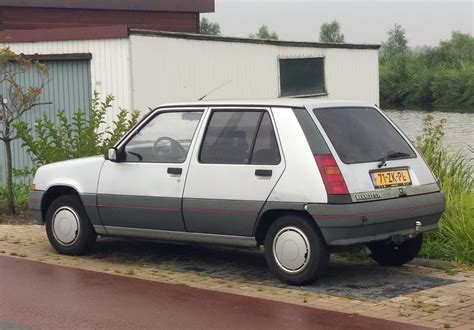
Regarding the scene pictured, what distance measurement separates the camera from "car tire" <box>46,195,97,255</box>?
962 cm

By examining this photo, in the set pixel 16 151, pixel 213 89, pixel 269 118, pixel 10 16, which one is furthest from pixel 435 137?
pixel 10 16

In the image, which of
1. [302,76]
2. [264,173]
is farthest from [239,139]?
[302,76]

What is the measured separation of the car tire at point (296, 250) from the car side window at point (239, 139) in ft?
2.01

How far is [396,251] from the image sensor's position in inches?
356

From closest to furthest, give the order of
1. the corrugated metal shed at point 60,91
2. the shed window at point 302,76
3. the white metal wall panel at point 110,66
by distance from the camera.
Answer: the white metal wall panel at point 110,66
the corrugated metal shed at point 60,91
the shed window at point 302,76

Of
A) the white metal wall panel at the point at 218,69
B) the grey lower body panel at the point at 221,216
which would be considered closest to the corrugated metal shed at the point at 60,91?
the white metal wall panel at the point at 218,69

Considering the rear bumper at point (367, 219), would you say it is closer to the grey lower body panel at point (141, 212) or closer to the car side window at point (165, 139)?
the grey lower body panel at point (141, 212)

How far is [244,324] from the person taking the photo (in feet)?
22.4

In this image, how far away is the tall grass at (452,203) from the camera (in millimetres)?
9359

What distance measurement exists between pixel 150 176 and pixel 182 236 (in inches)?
27.6

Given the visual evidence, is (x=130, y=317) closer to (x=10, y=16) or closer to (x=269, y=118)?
(x=269, y=118)

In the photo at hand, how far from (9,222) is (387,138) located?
599 cm

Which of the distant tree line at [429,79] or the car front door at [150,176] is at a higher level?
the distant tree line at [429,79]

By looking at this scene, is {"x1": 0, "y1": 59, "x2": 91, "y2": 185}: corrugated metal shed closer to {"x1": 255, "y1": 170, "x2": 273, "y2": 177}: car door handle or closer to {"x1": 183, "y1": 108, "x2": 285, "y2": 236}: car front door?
{"x1": 183, "y1": 108, "x2": 285, "y2": 236}: car front door
